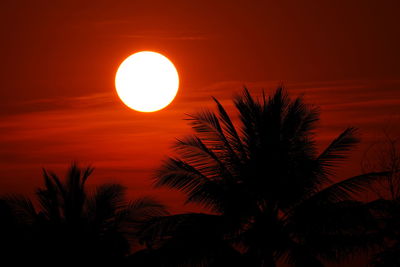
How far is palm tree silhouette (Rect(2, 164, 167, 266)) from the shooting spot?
53.0 ft

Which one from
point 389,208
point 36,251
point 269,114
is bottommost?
point 36,251

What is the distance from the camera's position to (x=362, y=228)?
14.3 m

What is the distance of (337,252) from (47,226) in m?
7.58

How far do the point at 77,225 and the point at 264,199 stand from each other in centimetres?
522

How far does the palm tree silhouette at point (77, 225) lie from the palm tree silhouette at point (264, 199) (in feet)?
5.65

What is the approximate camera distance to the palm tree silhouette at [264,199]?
47.2 ft

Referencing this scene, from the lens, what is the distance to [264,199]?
15188mm

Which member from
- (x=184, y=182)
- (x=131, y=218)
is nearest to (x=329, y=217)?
(x=184, y=182)

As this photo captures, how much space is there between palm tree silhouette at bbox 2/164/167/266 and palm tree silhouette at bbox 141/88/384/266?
67.8 inches

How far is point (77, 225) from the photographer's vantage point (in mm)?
16516

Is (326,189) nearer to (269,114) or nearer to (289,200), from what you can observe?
(289,200)

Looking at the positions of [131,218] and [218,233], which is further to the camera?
[131,218]

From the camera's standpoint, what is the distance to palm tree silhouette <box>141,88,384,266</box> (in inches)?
566

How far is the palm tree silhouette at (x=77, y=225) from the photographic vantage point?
53.0 ft
